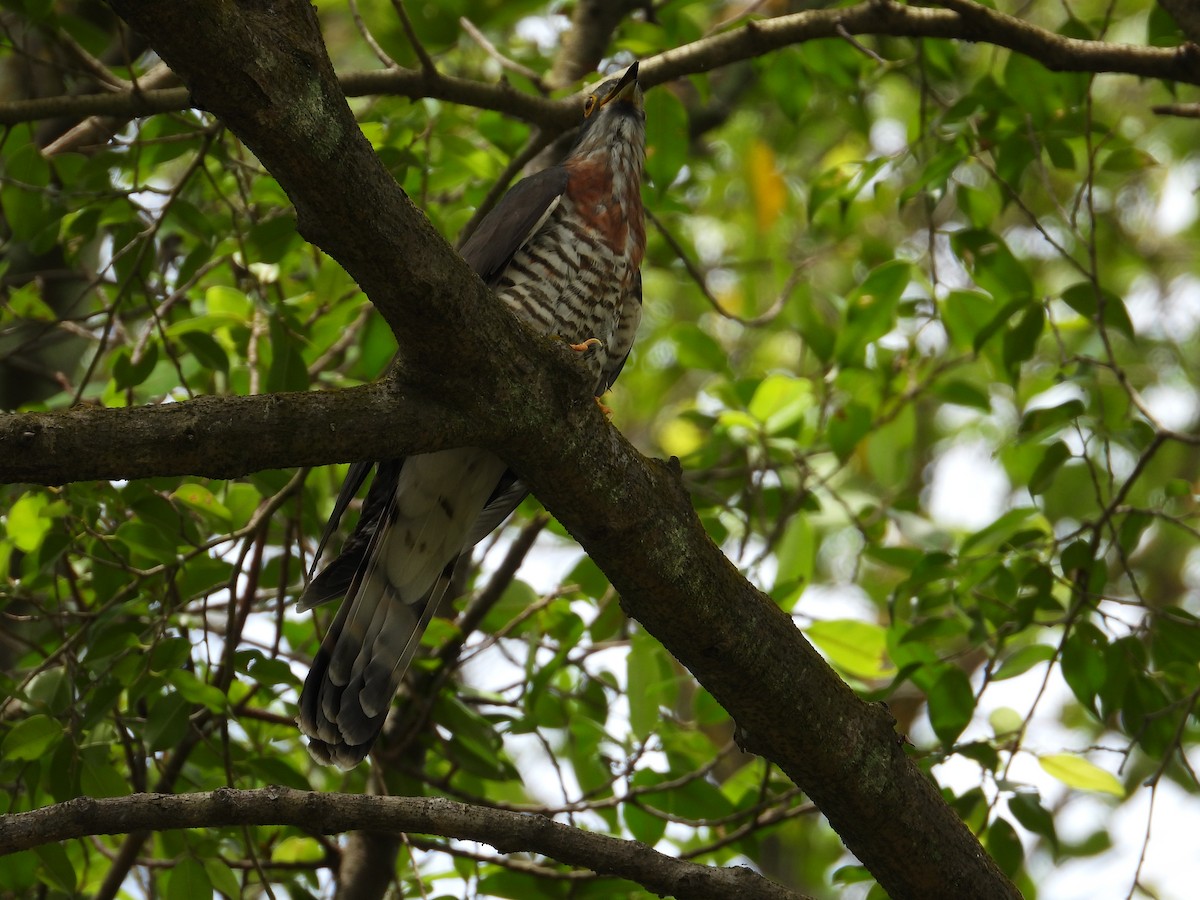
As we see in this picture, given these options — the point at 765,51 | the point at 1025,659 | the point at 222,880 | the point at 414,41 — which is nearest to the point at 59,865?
the point at 222,880

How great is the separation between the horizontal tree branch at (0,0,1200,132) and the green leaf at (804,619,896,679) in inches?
63.7

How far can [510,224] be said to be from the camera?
10.6 ft

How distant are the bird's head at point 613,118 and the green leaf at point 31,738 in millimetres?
2196

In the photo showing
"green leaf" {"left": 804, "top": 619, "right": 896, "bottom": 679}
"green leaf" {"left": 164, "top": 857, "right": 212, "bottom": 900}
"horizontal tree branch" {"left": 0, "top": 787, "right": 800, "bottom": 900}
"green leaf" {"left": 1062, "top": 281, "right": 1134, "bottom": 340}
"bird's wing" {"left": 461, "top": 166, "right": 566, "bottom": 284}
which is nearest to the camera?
"horizontal tree branch" {"left": 0, "top": 787, "right": 800, "bottom": 900}

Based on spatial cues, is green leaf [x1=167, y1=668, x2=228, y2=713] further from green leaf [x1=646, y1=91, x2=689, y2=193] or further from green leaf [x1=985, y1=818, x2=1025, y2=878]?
green leaf [x1=646, y1=91, x2=689, y2=193]

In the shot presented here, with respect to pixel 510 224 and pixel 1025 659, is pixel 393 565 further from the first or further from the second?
pixel 1025 659

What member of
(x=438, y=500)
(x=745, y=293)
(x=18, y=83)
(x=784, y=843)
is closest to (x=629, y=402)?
(x=745, y=293)

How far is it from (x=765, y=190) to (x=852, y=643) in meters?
3.87

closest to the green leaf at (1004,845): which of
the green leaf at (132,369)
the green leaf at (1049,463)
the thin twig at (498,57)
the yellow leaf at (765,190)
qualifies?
the green leaf at (1049,463)

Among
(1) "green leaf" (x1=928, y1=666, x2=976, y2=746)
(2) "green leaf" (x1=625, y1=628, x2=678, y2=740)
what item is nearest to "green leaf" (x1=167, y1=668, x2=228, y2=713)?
(2) "green leaf" (x1=625, y1=628, x2=678, y2=740)

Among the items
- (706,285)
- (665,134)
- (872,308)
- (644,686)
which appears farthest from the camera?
(706,285)

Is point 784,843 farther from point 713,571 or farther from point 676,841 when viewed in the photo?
point 713,571

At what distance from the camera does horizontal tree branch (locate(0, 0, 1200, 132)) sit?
303cm

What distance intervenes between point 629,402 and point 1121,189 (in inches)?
139
